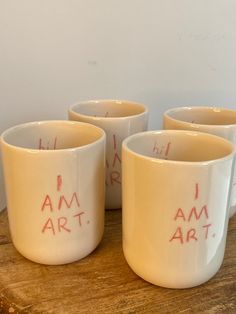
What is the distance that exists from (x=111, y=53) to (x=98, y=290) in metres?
0.41

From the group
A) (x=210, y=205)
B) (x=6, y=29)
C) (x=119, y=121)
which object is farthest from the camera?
(x=6, y=29)

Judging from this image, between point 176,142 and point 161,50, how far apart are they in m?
0.29

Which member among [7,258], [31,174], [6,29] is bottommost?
[7,258]

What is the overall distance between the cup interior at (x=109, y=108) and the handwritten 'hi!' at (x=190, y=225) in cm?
23

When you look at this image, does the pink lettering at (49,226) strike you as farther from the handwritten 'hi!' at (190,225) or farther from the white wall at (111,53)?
the white wall at (111,53)

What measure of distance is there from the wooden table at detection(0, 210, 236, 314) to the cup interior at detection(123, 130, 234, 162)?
12cm

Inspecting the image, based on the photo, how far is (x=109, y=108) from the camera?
24.0 inches

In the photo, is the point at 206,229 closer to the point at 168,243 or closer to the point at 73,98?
the point at 168,243

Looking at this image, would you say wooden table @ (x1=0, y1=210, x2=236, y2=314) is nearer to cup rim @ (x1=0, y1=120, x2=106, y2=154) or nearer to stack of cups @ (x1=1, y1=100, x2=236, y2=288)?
stack of cups @ (x1=1, y1=100, x2=236, y2=288)

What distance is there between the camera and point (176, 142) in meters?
0.47

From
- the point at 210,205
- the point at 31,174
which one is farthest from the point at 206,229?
the point at 31,174

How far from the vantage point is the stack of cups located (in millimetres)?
377

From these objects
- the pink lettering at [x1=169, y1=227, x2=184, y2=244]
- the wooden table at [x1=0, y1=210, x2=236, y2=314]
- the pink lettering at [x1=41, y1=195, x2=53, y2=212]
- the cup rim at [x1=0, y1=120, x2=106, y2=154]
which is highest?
the cup rim at [x1=0, y1=120, x2=106, y2=154]

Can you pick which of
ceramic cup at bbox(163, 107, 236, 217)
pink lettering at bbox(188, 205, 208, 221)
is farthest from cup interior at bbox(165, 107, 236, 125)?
pink lettering at bbox(188, 205, 208, 221)
